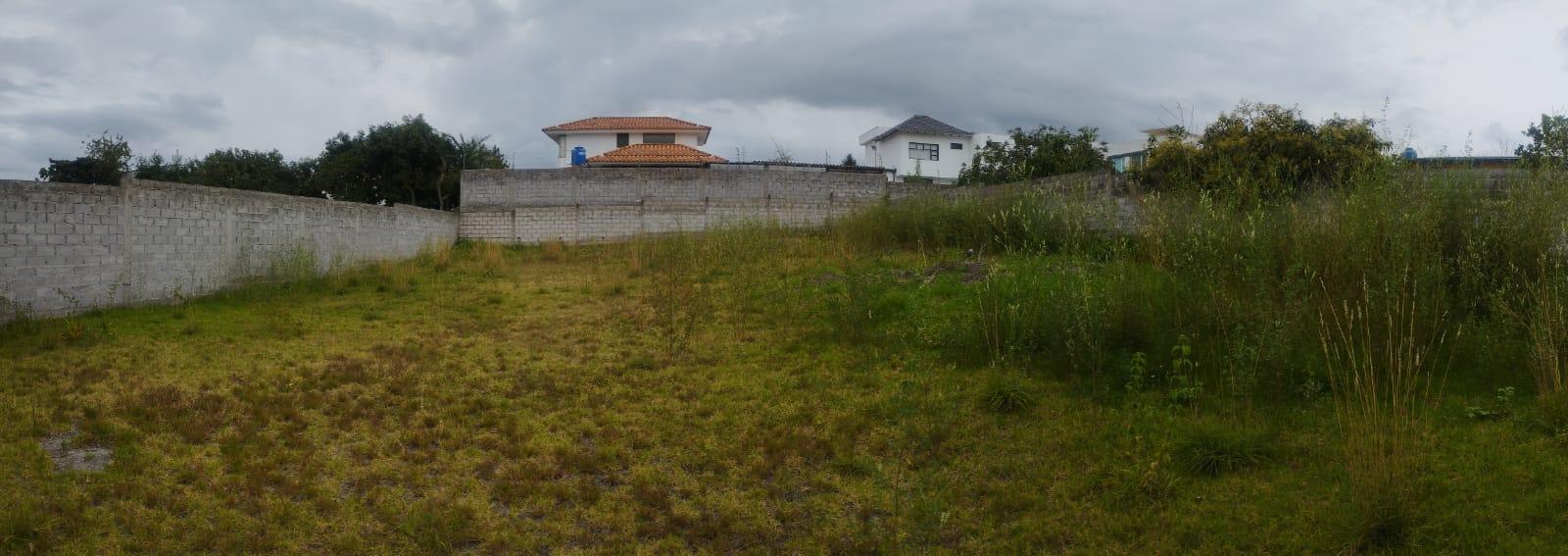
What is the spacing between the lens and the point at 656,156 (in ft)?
91.9

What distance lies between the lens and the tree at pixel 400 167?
78.5 feet

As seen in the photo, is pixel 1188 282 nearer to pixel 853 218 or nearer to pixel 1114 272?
pixel 1114 272

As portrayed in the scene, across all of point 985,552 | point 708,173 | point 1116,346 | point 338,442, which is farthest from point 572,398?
point 708,173

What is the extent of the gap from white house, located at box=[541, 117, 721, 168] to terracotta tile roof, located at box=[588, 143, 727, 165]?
4.20 metres

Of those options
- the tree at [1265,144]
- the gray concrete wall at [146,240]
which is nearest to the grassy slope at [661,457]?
the gray concrete wall at [146,240]

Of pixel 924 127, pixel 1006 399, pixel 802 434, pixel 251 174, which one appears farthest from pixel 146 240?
pixel 924 127

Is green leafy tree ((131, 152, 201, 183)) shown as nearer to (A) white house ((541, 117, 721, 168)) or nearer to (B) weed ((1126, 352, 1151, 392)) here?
(A) white house ((541, 117, 721, 168))

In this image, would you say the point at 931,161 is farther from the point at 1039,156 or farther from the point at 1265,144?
the point at 1265,144

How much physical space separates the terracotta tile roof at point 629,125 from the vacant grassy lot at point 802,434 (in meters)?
27.4

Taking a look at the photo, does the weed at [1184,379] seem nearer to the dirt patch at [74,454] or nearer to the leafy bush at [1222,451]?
the leafy bush at [1222,451]

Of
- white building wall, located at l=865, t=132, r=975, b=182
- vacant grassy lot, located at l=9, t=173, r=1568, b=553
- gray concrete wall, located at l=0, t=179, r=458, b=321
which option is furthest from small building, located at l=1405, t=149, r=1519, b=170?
white building wall, located at l=865, t=132, r=975, b=182

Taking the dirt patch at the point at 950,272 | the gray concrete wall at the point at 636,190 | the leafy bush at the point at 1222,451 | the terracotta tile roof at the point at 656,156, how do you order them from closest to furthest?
the leafy bush at the point at 1222,451 → the dirt patch at the point at 950,272 → the gray concrete wall at the point at 636,190 → the terracotta tile roof at the point at 656,156

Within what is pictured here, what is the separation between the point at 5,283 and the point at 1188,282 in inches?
347

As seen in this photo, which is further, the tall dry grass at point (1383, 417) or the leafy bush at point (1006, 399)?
the leafy bush at point (1006, 399)
